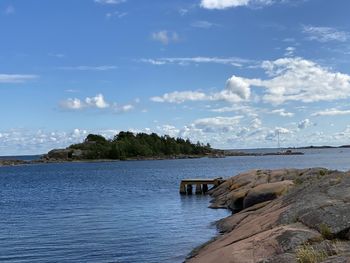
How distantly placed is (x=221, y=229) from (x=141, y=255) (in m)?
5.97

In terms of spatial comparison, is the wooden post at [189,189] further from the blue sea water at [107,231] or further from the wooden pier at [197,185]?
the blue sea water at [107,231]

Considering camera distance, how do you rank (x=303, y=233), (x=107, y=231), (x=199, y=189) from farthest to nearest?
1. (x=199, y=189)
2. (x=107, y=231)
3. (x=303, y=233)

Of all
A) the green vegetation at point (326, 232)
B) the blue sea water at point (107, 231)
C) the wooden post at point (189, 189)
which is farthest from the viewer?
the wooden post at point (189, 189)

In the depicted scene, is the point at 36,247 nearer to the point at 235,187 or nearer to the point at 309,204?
the point at 309,204

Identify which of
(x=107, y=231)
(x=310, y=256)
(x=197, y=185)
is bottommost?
(x=107, y=231)

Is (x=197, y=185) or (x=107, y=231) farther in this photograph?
(x=197, y=185)

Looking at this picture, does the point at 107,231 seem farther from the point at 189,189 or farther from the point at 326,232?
the point at 189,189

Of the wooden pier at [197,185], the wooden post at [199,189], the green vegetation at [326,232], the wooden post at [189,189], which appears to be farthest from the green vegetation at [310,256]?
the wooden post at [199,189]

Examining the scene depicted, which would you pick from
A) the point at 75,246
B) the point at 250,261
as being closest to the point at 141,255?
the point at 75,246

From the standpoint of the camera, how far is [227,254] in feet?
46.1

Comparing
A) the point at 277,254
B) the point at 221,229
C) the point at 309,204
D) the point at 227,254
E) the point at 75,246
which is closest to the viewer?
the point at 277,254

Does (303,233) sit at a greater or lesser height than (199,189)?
greater

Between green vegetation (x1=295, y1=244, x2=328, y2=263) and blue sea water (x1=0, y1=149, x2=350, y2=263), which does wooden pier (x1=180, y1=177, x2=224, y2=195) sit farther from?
green vegetation (x1=295, y1=244, x2=328, y2=263)

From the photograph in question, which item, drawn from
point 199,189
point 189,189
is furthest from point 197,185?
point 189,189
